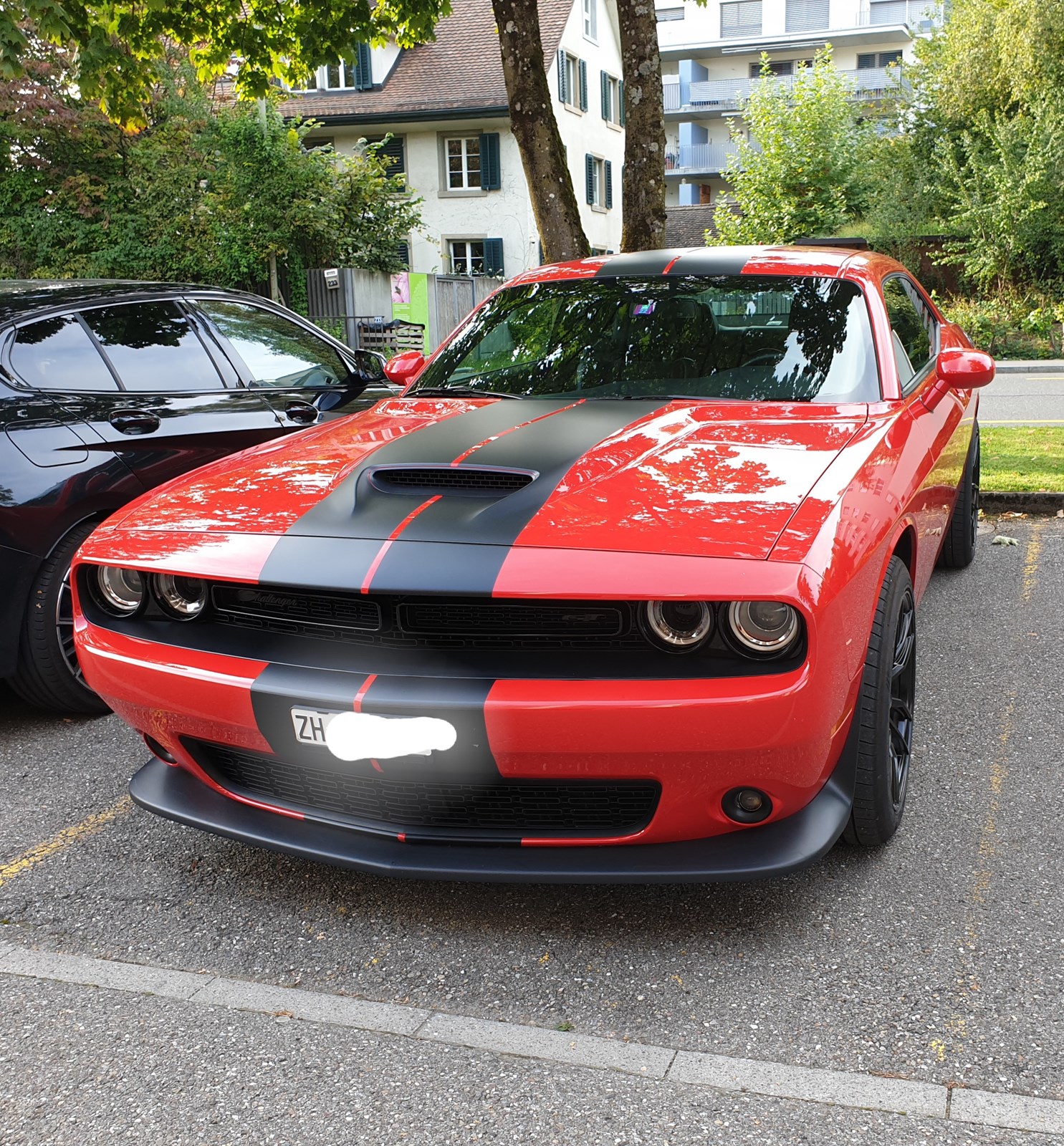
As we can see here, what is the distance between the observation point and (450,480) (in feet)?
9.45

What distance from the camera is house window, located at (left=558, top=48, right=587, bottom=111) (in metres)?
31.3

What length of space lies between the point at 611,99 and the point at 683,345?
114 feet

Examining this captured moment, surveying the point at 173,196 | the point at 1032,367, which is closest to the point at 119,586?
the point at 173,196

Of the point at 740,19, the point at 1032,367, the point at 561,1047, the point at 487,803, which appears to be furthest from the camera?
the point at 740,19

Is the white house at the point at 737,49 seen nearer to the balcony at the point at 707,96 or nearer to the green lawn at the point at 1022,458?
the balcony at the point at 707,96

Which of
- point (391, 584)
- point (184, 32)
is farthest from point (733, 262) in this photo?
point (184, 32)

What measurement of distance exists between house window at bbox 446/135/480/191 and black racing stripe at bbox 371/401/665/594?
27870mm

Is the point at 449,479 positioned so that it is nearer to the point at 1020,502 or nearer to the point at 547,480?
the point at 547,480

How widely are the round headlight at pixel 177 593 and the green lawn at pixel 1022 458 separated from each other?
6035 mm

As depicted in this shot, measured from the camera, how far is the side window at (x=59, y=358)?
4277 millimetres

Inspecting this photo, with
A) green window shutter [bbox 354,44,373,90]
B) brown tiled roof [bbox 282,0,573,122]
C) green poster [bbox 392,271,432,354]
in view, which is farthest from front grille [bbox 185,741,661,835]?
green window shutter [bbox 354,44,373,90]

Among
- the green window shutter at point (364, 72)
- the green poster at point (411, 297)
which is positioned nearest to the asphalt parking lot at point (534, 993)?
the green poster at point (411, 297)

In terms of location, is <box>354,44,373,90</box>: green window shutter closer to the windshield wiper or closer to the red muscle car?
the windshield wiper

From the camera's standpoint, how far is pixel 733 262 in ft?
13.6
